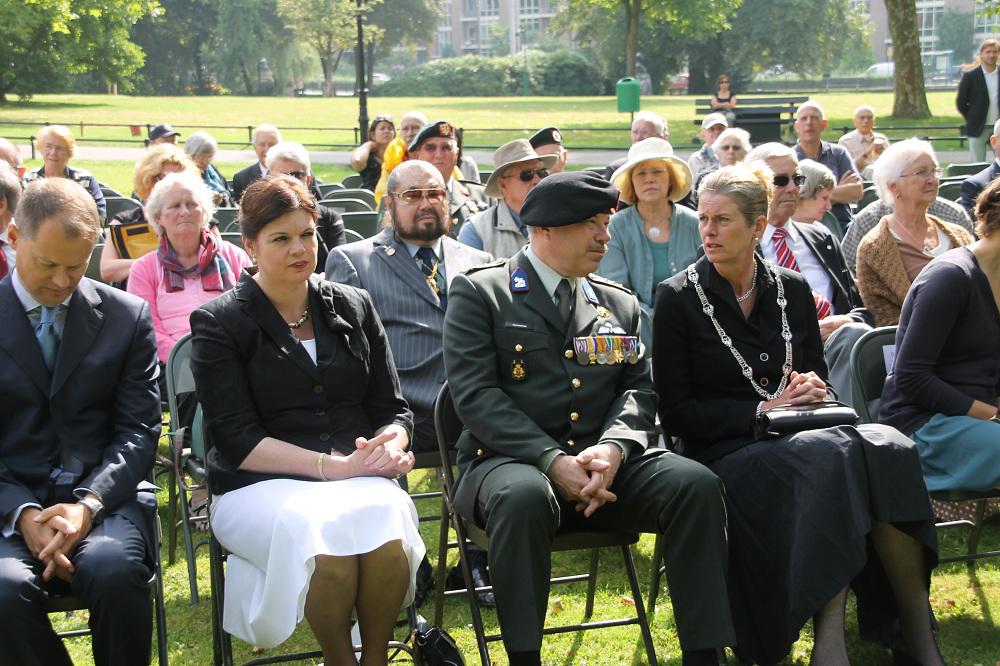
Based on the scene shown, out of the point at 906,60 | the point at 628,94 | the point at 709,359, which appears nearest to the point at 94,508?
the point at 709,359

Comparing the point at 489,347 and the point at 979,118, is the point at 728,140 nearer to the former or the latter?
the point at 489,347

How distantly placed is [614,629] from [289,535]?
64.3 inches

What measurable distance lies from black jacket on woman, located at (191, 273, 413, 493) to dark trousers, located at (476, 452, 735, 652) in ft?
1.99

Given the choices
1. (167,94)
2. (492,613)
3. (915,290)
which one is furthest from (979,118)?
(167,94)

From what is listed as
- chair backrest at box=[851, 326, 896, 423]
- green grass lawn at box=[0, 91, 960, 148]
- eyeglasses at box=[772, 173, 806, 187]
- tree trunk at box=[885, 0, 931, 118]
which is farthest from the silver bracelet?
tree trunk at box=[885, 0, 931, 118]

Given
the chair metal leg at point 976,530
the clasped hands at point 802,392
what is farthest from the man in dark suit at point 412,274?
the chair metal leg at point 976,530

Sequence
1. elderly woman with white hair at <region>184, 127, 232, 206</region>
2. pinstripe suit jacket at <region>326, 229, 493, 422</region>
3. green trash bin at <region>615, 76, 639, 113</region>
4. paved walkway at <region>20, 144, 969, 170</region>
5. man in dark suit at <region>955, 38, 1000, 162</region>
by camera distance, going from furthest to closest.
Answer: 1. green trash bin at <region>615, 76, 639, 113</region>
2. paved walkway at <region>20, 144, 969, 170</region>
3. man in dark suit at <region>955, 38, 1000, 162</region>
4. elderly woman with white hair at <region>184, 127, 232, 206</region>
5. pinstripe suit jacket at <region>326, 229, 493, 422</region>

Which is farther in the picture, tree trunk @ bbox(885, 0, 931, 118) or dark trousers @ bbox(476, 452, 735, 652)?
tree trunk @ bbox(885, 0, 931, 118)

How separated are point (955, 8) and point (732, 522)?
106m

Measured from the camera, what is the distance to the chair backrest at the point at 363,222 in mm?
8977

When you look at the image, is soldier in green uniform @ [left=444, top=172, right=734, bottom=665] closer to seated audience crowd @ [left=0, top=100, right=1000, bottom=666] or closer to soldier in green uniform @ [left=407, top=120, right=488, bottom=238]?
seated audience crowd @ [left=0, top=100, right=1000, bottom=666]

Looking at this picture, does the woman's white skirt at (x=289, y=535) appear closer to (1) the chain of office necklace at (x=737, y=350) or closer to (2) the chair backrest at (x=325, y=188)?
(1) the chain of office necklace at (x=737, y=350)

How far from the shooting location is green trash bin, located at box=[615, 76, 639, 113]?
38406 millimetres

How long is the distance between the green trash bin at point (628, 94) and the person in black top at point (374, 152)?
27421mm
